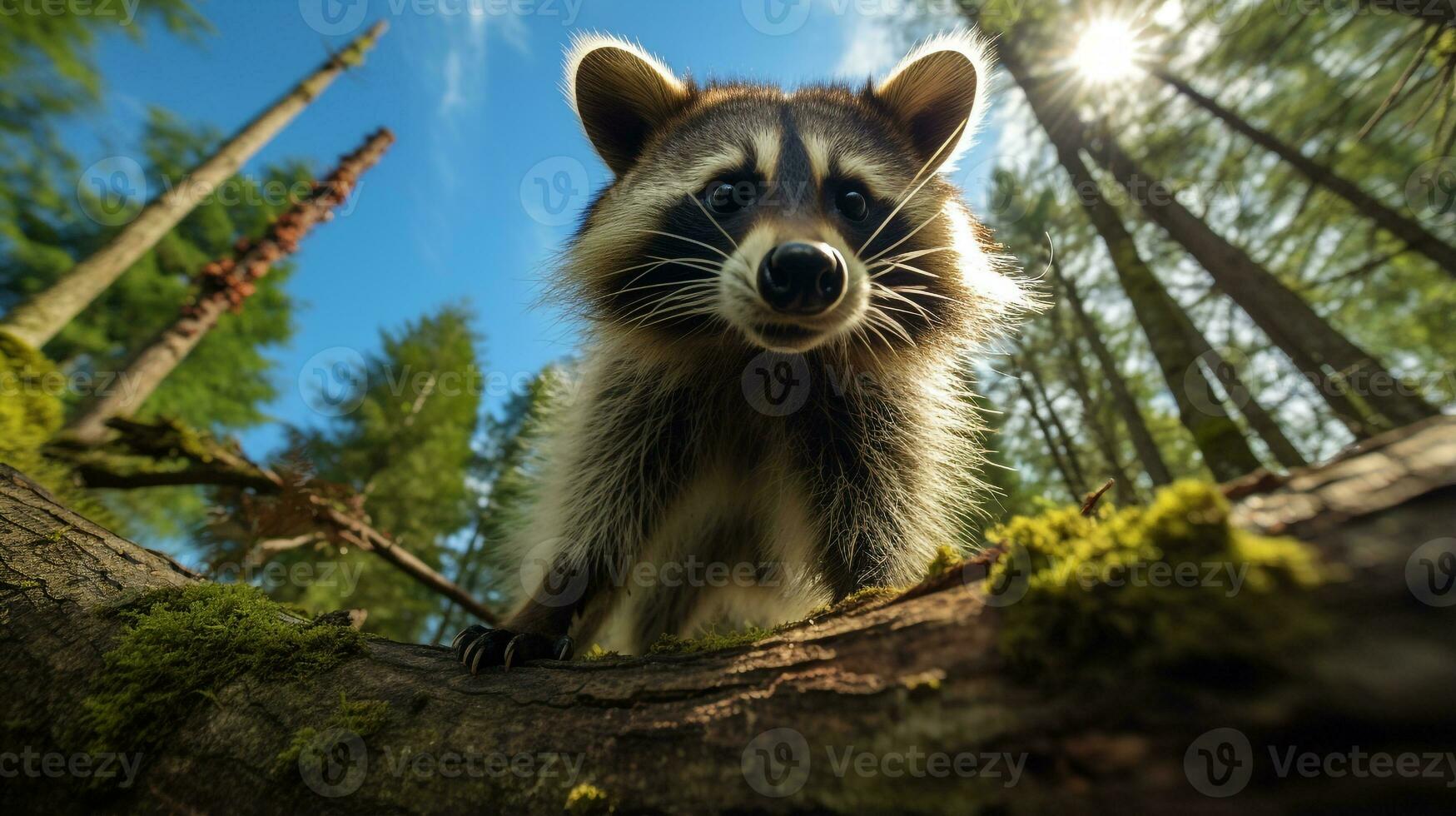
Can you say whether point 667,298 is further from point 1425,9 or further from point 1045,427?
point 1045,427

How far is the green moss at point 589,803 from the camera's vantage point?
1.22 metres

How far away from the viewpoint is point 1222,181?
9.16 metres

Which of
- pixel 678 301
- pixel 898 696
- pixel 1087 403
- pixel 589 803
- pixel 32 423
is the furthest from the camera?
pixel 1087 403

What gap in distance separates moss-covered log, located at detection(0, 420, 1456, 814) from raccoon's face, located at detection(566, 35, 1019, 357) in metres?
1.53

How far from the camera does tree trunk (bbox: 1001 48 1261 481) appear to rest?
4.62m

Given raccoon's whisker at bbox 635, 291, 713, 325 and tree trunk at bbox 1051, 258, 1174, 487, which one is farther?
tree trunk at bbox 1051, 258, 1174, 487

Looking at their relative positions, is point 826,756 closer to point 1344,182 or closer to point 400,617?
point 1344,182

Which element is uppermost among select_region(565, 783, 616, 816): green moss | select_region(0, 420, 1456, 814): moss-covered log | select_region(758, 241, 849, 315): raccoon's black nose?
select_region(758, 241, 849, 315): raccoon's black nose

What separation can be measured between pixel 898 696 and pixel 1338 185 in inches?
405

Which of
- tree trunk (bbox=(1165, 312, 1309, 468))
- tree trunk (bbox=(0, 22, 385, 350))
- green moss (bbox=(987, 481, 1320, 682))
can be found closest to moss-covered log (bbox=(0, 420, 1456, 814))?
green moss (bbox=(987, 481, 1320, 682))

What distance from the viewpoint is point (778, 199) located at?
2.70 meters

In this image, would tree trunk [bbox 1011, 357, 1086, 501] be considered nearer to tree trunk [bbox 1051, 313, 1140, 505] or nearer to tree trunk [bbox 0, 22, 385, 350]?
tree trunk [bbox 1051, 313, 1140, 505]

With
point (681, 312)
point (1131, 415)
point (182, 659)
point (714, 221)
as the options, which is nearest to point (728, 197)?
point (714, 221)

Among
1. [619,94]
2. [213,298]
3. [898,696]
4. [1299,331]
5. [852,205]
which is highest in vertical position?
[213,298]
